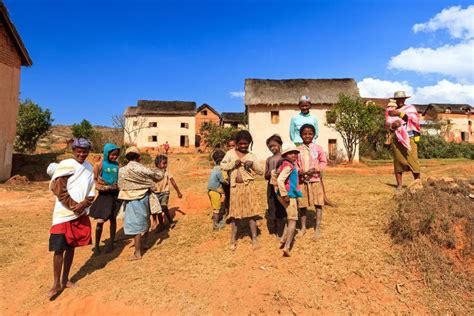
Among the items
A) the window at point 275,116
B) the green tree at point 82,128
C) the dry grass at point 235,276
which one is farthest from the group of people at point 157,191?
the green tree at point 82,128

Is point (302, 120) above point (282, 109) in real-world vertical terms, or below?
below

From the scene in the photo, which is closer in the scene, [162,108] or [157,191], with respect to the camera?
[157,191]

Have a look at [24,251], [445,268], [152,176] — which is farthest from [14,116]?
[445,268]

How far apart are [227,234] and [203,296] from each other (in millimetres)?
1684

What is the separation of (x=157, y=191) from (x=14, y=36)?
12.8m

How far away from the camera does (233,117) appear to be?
38.3 m

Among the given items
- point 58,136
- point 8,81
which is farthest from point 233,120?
point 58,136

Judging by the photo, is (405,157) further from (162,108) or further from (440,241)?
(162,108)

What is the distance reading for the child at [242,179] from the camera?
4492mm

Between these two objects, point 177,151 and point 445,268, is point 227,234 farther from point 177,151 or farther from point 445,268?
point 177,151

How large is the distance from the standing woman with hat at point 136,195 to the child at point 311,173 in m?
2.19

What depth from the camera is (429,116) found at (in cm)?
4147

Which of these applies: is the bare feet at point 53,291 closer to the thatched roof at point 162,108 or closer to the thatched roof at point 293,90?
the thatched roof at point 293,90

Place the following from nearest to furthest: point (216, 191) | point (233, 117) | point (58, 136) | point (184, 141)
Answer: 1. point (216, 191)
2. point (184, 141)
3. point (233, 117)
4. point (58, 136)
